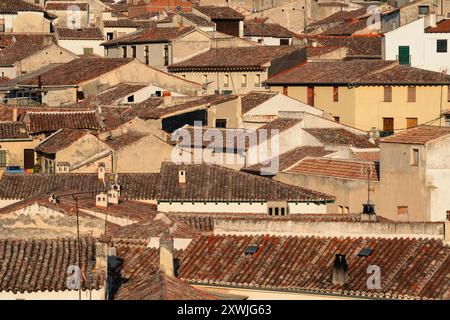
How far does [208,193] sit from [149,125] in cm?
1335

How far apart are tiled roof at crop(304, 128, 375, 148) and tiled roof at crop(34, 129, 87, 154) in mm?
7453

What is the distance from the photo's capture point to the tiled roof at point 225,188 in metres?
52.0

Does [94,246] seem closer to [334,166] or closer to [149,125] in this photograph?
[334,166]

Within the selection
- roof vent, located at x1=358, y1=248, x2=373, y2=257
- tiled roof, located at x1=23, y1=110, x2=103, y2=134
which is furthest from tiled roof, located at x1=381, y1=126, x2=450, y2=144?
tiled roof, located at x1=23, y1=110, x2=103, y2=134

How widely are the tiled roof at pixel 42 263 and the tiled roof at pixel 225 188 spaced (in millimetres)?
15244

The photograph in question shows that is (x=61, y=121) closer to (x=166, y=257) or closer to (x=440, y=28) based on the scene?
(x=440, y=28)

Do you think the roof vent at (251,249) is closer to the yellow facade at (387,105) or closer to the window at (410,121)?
the yellow facade at (387,105)

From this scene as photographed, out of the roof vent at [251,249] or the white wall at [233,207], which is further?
the white wall at [233,207]

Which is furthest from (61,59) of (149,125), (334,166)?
(334,166)

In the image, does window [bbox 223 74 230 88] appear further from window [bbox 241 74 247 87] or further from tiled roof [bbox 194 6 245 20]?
tiled roof [bbox 194 6 245 20]

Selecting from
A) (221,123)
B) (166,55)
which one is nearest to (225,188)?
(221,123)

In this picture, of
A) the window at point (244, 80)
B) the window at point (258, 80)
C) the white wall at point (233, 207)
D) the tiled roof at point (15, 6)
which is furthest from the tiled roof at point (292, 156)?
the tiled roof at point (15, 6)

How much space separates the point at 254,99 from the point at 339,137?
863 centimetres

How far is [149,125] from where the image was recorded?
214 feet
